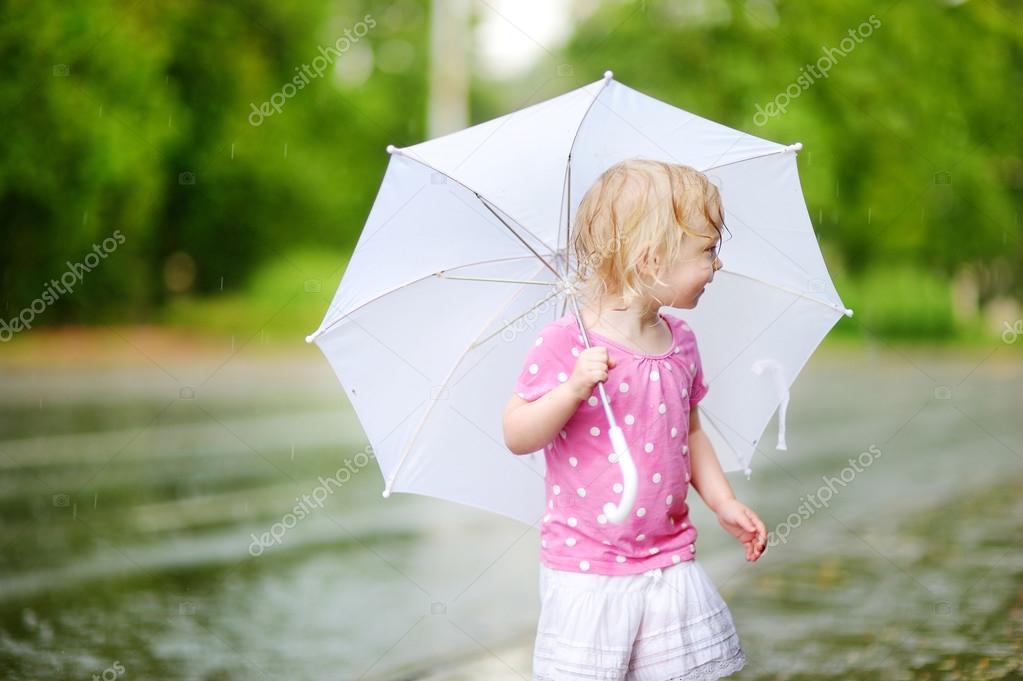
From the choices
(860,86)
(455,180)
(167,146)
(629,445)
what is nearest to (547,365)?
(629,445)

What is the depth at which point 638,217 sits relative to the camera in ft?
9.53

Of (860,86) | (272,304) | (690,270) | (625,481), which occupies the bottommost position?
(625,481)

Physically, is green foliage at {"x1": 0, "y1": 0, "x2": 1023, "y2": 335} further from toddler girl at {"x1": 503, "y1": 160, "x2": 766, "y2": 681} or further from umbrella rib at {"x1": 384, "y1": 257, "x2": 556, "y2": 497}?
toddler girl at {"x1": 503, "y1": 160, "x2": 766, "y2": 681}

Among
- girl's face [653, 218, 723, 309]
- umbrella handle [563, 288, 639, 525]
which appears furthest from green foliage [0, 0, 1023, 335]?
umbrella handle [563, 288, 639, 525]

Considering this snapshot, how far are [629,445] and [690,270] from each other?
0.42 meters

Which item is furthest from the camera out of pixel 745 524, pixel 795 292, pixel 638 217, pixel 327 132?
pixel 327 132

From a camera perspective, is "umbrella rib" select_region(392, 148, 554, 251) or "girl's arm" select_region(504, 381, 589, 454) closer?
"girl's arm" select_region(504, 381, 589, 454)

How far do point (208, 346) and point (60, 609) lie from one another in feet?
56.5

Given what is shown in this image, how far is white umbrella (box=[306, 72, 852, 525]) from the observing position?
3191 mm

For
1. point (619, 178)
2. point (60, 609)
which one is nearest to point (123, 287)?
point (60, 609)

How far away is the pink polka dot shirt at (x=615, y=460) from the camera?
9.68 feet

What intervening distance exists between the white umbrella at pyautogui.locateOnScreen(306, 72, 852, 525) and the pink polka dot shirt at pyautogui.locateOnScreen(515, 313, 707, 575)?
1.05 ft

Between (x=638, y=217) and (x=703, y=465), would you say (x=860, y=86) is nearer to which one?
(x=703, y=465)

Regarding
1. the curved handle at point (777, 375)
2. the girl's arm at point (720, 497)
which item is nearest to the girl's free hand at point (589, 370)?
the girl's arm at point (720, 497)
